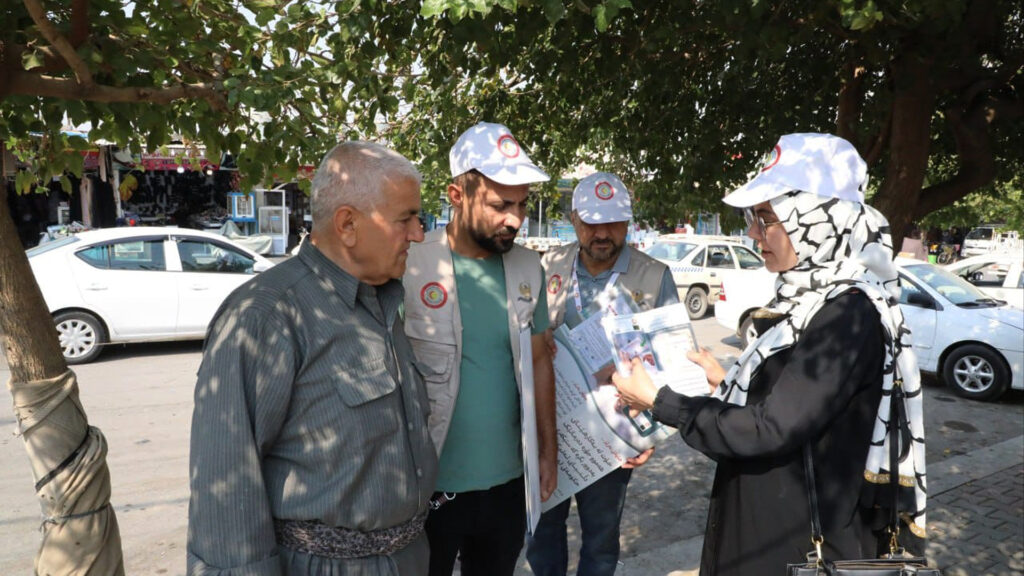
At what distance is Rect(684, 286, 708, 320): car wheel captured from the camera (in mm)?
13950

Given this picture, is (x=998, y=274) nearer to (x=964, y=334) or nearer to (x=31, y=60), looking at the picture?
(x=964, y=334)

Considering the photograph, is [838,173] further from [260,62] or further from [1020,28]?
[1020,28]

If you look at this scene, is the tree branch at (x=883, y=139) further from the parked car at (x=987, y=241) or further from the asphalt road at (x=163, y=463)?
the parked car at (x=987, y=241)

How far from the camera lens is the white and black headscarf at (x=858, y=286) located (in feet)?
5.76

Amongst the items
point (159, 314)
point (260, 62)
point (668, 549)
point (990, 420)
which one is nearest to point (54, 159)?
point (260, 62)

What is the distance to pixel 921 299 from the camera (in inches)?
339

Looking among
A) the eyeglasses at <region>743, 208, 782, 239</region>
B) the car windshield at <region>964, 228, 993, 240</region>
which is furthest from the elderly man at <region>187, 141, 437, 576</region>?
the car windshield at <region>964, 228, 993, 240</region>

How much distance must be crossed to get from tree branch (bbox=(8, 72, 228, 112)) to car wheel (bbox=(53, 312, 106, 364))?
7016 millimetres

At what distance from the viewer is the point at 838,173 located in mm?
1829

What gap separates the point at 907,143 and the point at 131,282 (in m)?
8.67

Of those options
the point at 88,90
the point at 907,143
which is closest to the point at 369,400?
the point at 88,90

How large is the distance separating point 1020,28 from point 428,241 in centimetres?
533

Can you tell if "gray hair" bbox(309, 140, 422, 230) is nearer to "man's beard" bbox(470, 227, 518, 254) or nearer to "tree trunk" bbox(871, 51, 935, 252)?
"man's beard" bbox(470, 227, 518, 254)

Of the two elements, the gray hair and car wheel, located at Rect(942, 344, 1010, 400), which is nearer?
the gray hair
